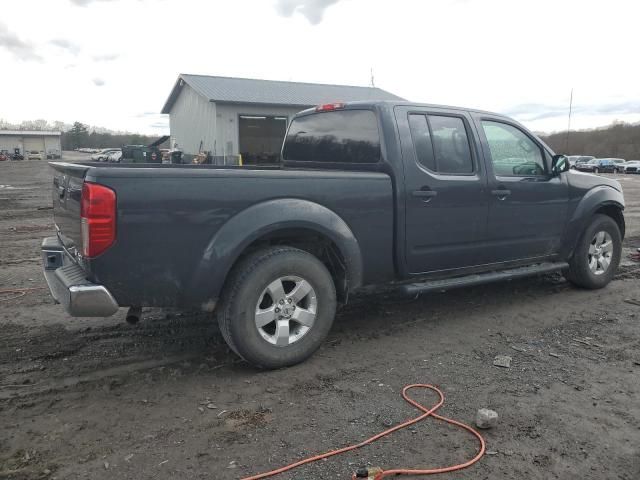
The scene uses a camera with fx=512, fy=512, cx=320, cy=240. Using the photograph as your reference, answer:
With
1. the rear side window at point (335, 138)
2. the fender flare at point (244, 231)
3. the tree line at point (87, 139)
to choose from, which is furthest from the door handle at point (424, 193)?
the tree line at point (87, 139)

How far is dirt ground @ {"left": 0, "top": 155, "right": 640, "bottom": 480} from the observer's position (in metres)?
2.66

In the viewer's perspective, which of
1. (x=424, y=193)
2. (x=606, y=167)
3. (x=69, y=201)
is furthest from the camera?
(x=606, y=167)

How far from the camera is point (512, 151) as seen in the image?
5051 mm

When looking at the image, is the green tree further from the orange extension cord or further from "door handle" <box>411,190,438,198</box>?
the orange extension cord

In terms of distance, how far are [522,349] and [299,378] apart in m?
1.86

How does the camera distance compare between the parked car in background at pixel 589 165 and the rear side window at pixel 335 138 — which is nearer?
the rear side window at pixel 335 138

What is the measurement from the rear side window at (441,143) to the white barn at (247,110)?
64.4 feet

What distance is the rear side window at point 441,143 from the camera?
4379 mm

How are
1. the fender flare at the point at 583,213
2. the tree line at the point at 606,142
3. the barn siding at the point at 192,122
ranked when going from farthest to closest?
the tree line at the point at 606,142, the barn siding at the point at 192,122, the fender flare at the point at 583,213

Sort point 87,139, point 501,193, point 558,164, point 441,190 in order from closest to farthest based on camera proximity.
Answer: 1. point 441,190
2. point 501,193
3. point 558,164
4. point 87,139

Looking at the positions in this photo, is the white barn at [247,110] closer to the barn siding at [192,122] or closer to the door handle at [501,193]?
the barn siding at [192,122]

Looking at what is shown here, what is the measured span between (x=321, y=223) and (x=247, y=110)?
23.2 meters

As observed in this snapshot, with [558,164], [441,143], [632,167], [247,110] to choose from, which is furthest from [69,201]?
[632,167]

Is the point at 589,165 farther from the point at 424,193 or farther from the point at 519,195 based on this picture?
the point at 424,193
